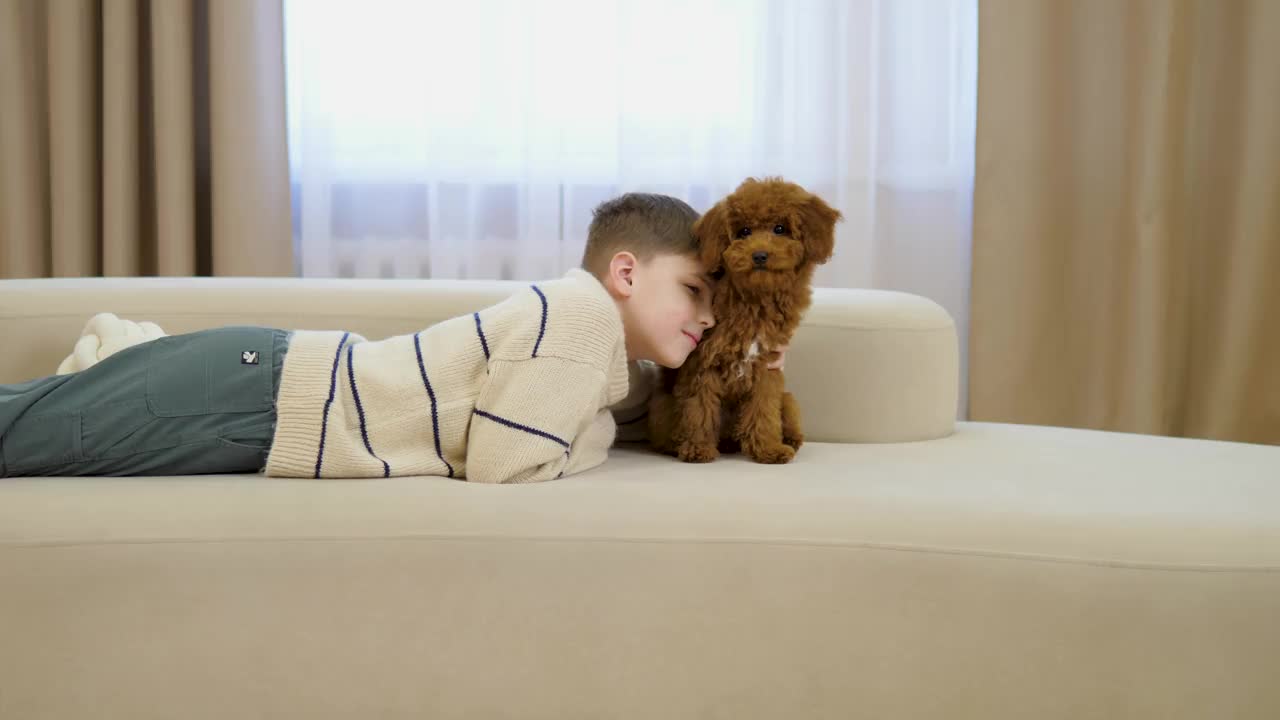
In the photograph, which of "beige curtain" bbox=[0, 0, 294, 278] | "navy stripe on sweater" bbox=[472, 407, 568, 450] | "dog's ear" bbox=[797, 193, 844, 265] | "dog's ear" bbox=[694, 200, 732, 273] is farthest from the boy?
"beige curtain" bbox=[0, 0, 294, 278]

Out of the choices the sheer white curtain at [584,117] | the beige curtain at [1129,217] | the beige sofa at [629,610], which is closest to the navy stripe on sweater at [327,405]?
the beige sofa at [629,610]

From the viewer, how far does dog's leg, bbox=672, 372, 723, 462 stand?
1.19m

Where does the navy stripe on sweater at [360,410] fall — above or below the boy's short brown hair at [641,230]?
below

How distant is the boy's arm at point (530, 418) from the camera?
1039 millimetres

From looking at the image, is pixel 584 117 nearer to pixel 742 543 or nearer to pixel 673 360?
pixel 673 360

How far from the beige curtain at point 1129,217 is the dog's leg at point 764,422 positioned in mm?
1395

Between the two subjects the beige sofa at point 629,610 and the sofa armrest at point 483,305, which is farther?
the sofa armrest at point 483,305

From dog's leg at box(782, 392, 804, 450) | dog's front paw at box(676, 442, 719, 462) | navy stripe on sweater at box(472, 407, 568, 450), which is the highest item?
navy stripe on sweater at box(472, 407, 568, 450)

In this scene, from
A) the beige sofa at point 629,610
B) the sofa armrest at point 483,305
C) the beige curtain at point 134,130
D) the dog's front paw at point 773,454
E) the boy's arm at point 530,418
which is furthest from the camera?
the beige curtain at point 134,130

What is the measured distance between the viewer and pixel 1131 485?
1.07m

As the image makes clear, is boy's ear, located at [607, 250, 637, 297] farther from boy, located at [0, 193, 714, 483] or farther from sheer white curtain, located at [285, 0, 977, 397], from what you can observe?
sheer white curtain, located at [285, 0, 977, 397]

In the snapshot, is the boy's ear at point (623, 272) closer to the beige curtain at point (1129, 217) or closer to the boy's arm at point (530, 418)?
the boy's arm at point (530, 418)

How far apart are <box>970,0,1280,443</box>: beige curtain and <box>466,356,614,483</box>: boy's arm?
160 centimetres

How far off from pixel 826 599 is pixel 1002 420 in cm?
168
